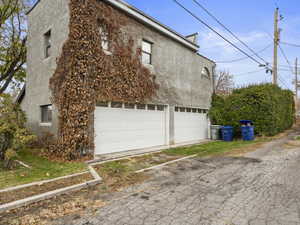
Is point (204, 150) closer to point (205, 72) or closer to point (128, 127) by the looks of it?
point (128, 127)

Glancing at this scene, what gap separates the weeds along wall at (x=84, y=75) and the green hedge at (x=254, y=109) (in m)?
8.50

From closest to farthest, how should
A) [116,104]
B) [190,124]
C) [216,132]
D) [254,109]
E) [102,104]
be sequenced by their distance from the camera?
[102,104], [116,104], [190,124], [254,109], [216,132]

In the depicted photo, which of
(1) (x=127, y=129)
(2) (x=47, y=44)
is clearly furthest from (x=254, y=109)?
Result: (2) (x=47, y=44)

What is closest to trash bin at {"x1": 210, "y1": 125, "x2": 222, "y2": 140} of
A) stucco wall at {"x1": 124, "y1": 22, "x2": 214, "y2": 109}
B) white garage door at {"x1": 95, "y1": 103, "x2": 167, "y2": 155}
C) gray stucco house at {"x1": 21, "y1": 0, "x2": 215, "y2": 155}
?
gray stucco house at {"x1": 21, "y1": 0, "x2": 215, "y2": 155}

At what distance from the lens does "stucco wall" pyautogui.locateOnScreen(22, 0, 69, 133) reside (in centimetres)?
730

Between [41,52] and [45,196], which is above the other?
[41,52]

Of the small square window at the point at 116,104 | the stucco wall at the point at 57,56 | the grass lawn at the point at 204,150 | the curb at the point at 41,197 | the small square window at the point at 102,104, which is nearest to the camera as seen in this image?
the curb at the point at 41,197

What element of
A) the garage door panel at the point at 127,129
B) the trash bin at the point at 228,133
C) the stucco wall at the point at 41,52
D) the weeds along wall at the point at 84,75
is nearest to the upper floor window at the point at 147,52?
the weeds along wall at the point at 84,75

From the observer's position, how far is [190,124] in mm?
11891

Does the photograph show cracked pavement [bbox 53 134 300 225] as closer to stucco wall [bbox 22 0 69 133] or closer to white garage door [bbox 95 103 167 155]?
white garage door [bbox 95 103 167 155]

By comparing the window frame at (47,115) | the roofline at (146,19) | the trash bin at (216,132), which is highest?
the roofline at (146,19)

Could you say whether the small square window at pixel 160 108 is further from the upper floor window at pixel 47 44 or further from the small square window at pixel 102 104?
the upper floor window at pixel 47 44

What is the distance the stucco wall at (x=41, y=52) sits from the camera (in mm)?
7297

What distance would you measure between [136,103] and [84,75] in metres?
2.72
